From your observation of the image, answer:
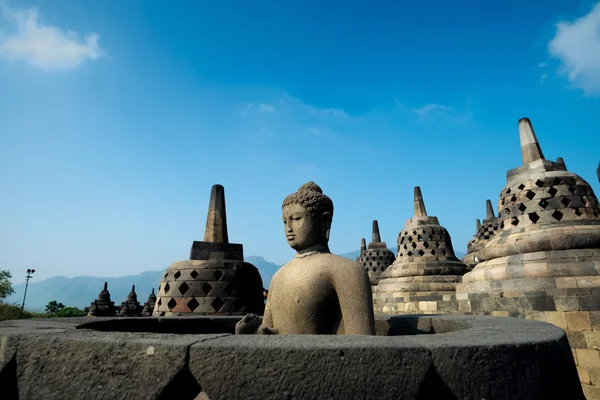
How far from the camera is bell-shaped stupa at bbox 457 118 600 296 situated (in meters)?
5.04

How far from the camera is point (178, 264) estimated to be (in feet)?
19.9

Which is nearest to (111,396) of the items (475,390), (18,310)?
(475,390)

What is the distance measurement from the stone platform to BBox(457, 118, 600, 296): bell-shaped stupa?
4.08 meters

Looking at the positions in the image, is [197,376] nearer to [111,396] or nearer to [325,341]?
[111,396]

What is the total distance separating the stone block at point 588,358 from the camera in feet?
14.2

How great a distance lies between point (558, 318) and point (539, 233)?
1.38 metres

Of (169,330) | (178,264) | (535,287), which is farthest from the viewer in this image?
(178,264)

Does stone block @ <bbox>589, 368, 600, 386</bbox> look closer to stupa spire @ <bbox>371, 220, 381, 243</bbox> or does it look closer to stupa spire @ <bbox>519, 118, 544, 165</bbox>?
stupa spire @ <bbox>519, 118, 544, 165</bbox>

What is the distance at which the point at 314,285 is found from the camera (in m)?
2.48

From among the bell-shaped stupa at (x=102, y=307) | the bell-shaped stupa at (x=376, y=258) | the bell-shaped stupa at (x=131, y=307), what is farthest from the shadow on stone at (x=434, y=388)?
the bell-shaped stupa at (x=131, y=307)

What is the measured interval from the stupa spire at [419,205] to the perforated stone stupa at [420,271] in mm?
209

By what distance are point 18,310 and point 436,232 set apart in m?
32.7

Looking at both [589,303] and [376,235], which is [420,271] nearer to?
[589,303]

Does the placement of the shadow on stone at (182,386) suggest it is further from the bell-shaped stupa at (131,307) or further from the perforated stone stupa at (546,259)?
the bell-shaped stupa at (131,307)
